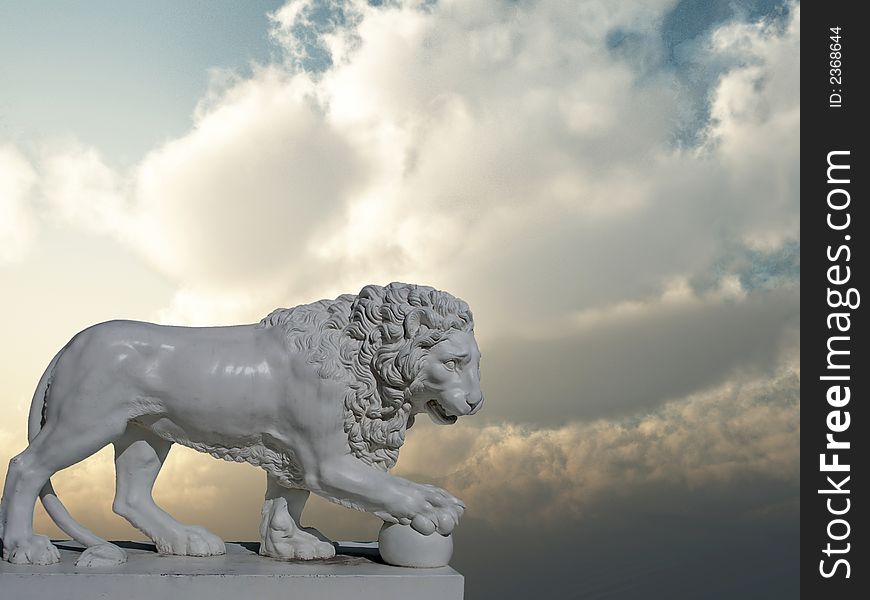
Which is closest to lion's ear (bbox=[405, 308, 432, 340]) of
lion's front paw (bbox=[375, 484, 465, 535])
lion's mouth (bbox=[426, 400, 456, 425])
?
lion's mouth (bbox=[426, 400, 456, 425])

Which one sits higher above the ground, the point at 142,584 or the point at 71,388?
the point at 71,388

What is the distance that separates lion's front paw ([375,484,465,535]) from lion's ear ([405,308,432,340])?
2.26 ft

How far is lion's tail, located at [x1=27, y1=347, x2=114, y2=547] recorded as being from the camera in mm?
4750

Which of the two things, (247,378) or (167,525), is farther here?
(167,525)

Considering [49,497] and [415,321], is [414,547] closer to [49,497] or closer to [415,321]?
[415,321]

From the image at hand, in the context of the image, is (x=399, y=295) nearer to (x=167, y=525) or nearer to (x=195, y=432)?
(x=195, y=432)

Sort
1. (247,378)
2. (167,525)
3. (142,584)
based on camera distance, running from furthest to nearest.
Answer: (167,525) < (247,378) < (142,584)

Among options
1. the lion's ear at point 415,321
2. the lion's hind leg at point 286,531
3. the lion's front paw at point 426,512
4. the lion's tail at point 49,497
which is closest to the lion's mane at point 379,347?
the lion's ear at point 415,321

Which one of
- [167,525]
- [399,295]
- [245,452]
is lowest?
[167,525]

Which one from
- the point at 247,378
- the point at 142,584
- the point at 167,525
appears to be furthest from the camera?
the point at 167,525

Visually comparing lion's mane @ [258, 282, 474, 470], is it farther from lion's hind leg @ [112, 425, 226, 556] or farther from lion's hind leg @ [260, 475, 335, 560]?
lion's hind leg @ [112, 425, 226, 556]

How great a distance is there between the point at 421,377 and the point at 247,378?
2.53ft

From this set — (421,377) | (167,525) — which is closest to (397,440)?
(421,377)

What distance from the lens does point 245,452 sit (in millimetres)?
4730
